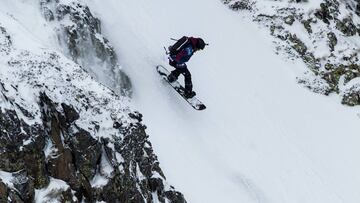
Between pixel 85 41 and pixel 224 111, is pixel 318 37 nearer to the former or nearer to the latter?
A: pixel 224 111

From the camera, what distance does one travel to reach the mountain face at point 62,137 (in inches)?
396

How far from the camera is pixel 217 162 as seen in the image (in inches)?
630

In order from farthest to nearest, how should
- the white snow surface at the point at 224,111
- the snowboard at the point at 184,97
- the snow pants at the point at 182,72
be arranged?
the snowboard at the point at 184,97
the snow pants at the point at 182,72
the white snow surface at the point at 224,111

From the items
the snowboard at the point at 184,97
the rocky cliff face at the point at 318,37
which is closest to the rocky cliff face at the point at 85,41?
the snowboard at the point at 184,97

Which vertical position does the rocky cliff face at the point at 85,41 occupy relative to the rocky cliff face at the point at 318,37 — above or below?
below

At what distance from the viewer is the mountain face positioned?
10047 mm

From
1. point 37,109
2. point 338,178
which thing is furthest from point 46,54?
point 338,178

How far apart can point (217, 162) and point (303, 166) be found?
347 centimetres

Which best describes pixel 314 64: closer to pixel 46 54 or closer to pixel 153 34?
pixel 153 34

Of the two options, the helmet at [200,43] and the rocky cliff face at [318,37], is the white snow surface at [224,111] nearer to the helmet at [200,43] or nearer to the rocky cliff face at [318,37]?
the rocky cliff face at [318,37]

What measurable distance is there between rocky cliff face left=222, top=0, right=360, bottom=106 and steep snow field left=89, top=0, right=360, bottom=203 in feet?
1.83

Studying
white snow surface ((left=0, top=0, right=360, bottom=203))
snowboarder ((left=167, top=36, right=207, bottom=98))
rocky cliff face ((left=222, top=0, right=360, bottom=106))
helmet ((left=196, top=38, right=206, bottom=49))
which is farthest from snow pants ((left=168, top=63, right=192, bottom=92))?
rocky cliff face ((left=222, top=0, right=360, bottom=106))

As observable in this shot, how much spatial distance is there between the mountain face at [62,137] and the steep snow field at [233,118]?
8.40ft

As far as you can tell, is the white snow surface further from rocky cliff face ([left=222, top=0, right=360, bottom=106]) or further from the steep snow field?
rocky cliff face ([left=222, top=0, right=360, bottom=106])
